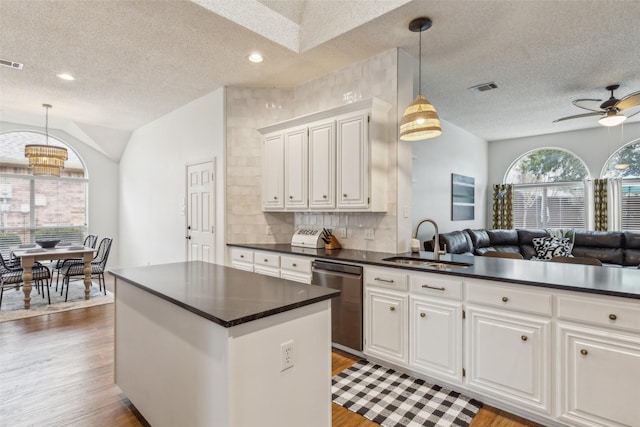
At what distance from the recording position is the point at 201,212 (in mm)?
4805

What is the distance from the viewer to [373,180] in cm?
323

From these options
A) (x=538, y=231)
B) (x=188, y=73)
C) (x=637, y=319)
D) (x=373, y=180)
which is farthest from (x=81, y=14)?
(x=538, y=231)

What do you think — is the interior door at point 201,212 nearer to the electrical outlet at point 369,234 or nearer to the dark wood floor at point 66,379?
the dark wood floor at point 66,379

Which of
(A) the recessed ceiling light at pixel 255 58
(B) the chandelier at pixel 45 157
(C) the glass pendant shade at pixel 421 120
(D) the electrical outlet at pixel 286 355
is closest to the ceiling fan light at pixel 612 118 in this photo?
(C) the glass pendant shade at pixel 421 120

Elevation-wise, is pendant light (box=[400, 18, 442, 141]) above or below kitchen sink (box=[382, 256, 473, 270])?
above

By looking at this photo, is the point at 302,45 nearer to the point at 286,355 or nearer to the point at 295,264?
the point at 295,264

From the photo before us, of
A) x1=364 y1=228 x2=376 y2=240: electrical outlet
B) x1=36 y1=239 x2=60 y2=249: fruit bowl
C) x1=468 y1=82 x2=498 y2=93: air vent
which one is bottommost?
x1=36 y1=239 x2=60 y2=249: fruit bowl

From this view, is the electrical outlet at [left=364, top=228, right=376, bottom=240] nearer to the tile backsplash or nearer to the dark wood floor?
the tile backsplash

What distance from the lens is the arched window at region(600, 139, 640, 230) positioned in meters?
6.00

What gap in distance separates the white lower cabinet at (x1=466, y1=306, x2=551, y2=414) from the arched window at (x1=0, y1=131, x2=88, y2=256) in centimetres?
784

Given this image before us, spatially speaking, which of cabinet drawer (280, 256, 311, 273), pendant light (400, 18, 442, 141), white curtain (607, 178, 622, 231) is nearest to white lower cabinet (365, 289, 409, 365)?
cabinet drawer (280, 256, 311, 273)

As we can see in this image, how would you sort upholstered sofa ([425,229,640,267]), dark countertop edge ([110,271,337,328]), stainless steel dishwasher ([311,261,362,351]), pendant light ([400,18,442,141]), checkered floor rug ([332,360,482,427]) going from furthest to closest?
1. upholstered sofa ([425,229,640,267])
2. stainless steel dishwasher ([311,261,362,351])
3. pendant light ([400,18,442,141])
4. checkered floor rug ([332,360,482,427])
5. dark countertop edge ([110,271,337,328])

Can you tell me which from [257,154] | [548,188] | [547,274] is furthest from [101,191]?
[548,188]

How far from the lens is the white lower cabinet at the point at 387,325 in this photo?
105 inches
